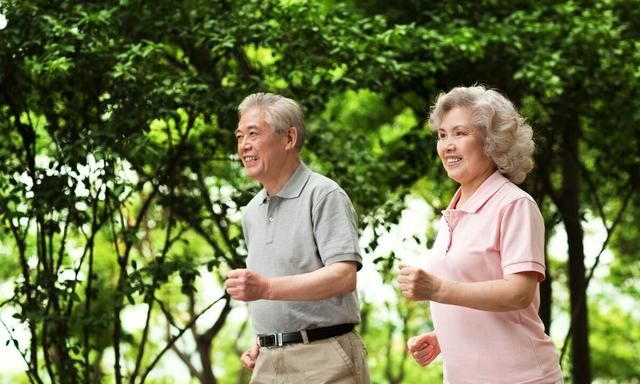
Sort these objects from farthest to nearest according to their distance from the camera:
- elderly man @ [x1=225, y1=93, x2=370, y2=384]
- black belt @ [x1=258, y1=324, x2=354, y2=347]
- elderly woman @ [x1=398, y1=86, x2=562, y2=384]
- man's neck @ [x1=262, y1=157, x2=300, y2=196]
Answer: man's neck @ [x1=262, y1=157, x2=300, y2=196] → black belt @ [x1=258, y1=324, x2=354, y2=347] → elderly man @ [x1=225, y1=93, x2=370, y2=384] → elderly woman @ [x1=398, y1=86, x2=562, y2=384]

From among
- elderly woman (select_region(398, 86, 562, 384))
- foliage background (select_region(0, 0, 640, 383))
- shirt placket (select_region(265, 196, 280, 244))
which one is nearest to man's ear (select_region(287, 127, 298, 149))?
shirt placket (select_region(265, 196, 280, 244))

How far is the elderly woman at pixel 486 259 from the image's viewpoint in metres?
2.72

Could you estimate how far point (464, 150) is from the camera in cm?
296

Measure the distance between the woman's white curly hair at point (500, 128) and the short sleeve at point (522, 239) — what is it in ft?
0.60

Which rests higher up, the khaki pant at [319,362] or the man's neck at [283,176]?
the man's neck at [283,176]

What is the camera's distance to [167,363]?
19.3 metres

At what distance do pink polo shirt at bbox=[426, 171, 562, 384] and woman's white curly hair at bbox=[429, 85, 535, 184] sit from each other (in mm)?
61

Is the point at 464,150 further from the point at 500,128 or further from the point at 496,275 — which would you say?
the point at 496,275

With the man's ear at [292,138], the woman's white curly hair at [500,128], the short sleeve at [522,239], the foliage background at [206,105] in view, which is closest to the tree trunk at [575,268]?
the foliage background at [206,105]

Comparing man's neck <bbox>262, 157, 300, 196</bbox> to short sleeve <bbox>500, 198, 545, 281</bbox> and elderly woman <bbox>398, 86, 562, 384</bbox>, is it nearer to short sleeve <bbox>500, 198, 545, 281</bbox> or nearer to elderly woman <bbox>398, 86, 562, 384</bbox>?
elderly woman <bbox>398, 86, 562, 384</bbox>

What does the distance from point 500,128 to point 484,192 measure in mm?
201

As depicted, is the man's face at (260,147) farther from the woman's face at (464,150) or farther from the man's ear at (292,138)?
the woman's face at (464,150)

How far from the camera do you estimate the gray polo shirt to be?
3254mm

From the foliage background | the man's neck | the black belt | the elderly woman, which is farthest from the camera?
the foliage background
